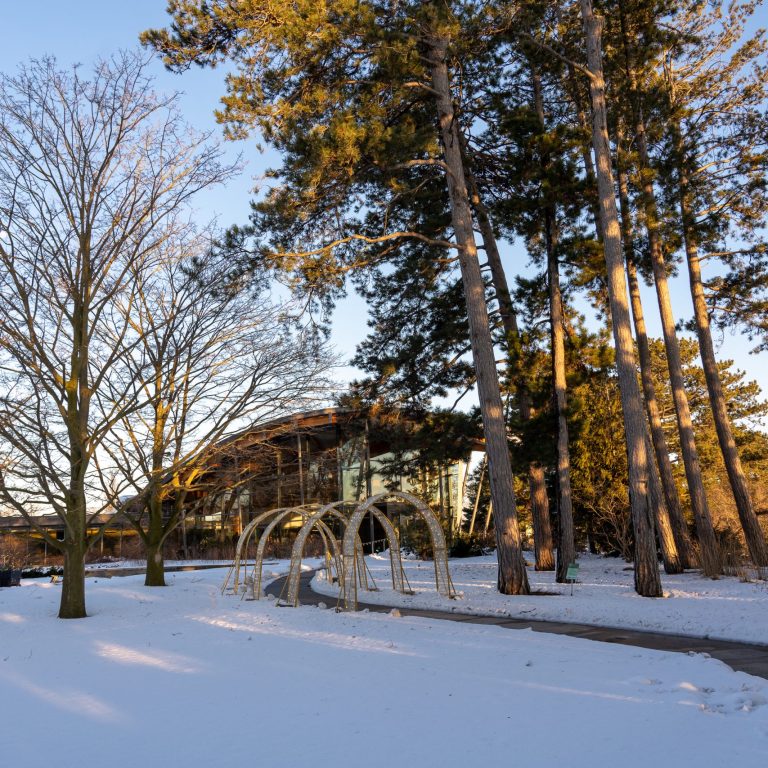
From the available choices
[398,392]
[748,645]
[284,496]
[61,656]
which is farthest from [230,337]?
[284,496]

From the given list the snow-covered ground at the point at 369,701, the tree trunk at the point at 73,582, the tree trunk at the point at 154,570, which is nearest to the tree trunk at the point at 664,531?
the snow-covered ground at the point at 369,701

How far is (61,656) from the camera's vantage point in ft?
24.7

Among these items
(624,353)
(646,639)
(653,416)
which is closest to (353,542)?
(646,639)

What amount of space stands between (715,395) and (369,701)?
14.1 metres

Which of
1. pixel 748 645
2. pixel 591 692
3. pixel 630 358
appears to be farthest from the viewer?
pixel 630 358

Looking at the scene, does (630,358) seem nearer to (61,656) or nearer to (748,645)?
(748,645)

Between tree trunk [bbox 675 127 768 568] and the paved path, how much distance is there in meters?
7.85

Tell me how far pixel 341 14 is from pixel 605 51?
8.04 meters

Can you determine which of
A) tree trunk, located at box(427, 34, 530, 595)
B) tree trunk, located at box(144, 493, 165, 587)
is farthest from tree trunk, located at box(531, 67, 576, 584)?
tree trunk, located at box(144, 493, 165, 587)

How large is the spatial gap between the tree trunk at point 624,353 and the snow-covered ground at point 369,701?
4876mm

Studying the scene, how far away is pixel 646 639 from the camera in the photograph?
8094mm

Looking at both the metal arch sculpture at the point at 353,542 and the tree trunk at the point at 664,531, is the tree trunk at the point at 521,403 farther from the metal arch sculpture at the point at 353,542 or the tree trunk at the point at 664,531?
the metal arch sculpture at the point at 353,542

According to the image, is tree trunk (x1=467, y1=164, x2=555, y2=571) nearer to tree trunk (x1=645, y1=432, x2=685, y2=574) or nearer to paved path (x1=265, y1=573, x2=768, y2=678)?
tree trunk (x1=645, y1=432, x2=685, y2=574)

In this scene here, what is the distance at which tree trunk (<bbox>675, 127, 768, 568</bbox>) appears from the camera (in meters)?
15.6
